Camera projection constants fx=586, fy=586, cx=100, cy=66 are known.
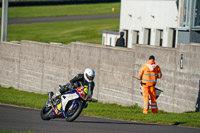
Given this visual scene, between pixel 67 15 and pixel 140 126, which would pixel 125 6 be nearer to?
pixel 140 126

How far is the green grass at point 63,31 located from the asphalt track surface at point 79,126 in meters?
35.1

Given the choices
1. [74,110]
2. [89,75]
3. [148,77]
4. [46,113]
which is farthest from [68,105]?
[148,77]

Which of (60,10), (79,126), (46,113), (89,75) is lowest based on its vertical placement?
(79,126)

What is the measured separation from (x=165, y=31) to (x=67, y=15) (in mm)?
37904

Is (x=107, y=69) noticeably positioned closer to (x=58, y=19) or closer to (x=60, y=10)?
(x=58, y=19)

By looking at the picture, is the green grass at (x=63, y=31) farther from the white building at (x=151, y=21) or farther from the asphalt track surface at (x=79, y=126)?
the asphalt track surface at (x=79, y=126)

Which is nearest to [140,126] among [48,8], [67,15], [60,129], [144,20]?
[60,129]

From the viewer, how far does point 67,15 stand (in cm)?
7012

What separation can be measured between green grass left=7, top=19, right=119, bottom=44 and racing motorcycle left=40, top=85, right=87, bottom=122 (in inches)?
1400

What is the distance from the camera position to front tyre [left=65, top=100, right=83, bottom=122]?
558 inches

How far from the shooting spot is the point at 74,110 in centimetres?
1443

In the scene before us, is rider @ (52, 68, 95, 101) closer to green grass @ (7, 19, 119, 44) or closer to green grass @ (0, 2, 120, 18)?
green grass @ (7, 19, 119, 44)

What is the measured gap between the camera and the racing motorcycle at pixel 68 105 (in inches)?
561

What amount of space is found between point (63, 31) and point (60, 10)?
48.2 ft
